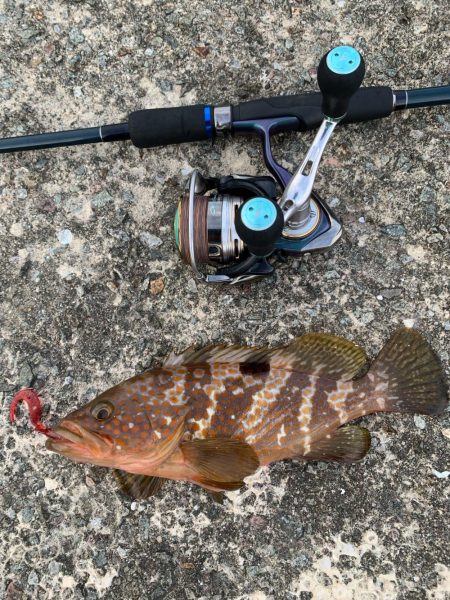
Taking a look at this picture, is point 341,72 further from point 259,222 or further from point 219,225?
point 219,225

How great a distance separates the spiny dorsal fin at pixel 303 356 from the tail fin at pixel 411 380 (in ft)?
0.39

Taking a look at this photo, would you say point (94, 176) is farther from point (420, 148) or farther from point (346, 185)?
point (420, 148)

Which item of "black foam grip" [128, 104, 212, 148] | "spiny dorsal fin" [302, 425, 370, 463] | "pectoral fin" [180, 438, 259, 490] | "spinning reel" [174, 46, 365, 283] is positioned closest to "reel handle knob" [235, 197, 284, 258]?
"spinning reel" [174, 46, 365, 283]

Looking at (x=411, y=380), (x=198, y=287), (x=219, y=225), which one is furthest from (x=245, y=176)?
(x=411, y=380)

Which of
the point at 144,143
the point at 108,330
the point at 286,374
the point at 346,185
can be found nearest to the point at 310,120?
the point at 346,185

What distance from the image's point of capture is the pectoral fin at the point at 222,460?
2.31 meters

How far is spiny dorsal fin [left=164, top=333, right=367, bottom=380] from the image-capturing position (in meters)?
2.52

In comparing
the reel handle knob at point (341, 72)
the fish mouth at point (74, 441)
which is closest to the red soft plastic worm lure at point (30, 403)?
the fish mouth at point (74, 441)

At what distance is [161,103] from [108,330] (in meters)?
1.25

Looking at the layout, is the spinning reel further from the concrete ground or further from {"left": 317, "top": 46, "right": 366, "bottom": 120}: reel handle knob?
the concrete ground

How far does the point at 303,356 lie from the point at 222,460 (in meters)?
0.62

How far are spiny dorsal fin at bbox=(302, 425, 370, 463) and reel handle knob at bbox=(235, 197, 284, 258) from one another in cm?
101

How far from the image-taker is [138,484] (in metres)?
2.54

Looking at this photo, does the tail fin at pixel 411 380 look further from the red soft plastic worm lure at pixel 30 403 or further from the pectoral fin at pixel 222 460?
the red soft plastic worm lure at pixel 30 403
